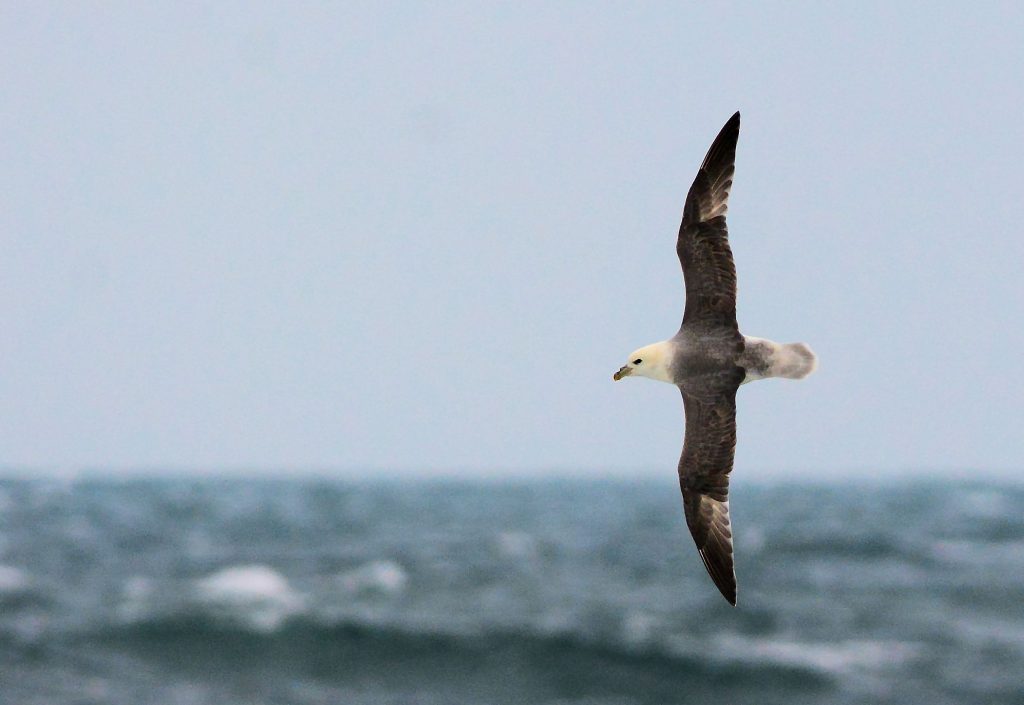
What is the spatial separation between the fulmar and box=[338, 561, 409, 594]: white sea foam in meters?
53.1

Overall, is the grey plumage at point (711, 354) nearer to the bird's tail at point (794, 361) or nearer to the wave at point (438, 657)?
the bird's tail at point (794, 361)

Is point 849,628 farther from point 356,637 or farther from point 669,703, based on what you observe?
point 356,637

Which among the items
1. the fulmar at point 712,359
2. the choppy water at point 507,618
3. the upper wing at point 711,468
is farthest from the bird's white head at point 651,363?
the choppy water at point 507,618

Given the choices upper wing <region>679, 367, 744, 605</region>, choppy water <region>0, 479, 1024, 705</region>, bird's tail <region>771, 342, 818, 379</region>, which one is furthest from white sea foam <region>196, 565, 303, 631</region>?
bird's tail <region>771, 342, 818, 379</region>

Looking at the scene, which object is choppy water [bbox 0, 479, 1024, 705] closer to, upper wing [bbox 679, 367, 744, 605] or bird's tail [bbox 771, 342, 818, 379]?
upper wing [bbox 679, 367, 744, 605]

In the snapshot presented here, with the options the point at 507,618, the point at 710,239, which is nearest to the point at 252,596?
the point at 507,618

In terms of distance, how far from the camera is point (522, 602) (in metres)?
56.4

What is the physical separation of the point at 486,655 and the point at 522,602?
1018cm

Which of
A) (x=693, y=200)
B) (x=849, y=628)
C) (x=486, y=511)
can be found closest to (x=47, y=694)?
(x=849, y=628)

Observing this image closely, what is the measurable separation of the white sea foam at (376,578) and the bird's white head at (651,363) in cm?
5419

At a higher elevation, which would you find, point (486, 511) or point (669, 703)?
point (486, 511)

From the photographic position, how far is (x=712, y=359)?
7.77 metres

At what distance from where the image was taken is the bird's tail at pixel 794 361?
8031mm

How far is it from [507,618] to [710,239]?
149 ft
